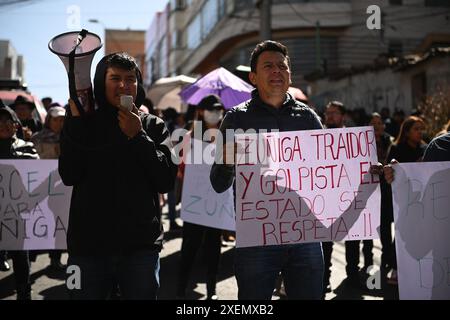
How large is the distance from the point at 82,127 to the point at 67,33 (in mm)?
517

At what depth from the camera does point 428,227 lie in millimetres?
3486

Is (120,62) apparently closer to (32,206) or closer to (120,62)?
(120,62)

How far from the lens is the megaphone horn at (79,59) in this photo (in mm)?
2744

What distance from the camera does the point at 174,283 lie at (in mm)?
5980

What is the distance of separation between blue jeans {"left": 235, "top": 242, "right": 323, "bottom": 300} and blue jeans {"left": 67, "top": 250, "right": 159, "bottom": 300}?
1.68ft

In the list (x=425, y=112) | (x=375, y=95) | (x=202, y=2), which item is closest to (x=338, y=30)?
(x=375, y=95)

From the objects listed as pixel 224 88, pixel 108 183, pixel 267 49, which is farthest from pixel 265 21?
pixel 108 183

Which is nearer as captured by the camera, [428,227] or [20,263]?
[428,227]

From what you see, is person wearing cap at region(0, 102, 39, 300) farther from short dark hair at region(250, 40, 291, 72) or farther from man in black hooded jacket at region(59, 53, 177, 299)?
short dark hair at region(250, 40, 291, 72)

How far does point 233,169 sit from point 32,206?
227 centimetres

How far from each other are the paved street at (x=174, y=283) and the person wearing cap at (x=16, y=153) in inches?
25.9

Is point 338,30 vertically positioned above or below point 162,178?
above

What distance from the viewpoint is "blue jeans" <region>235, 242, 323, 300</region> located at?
2994 millimetres
